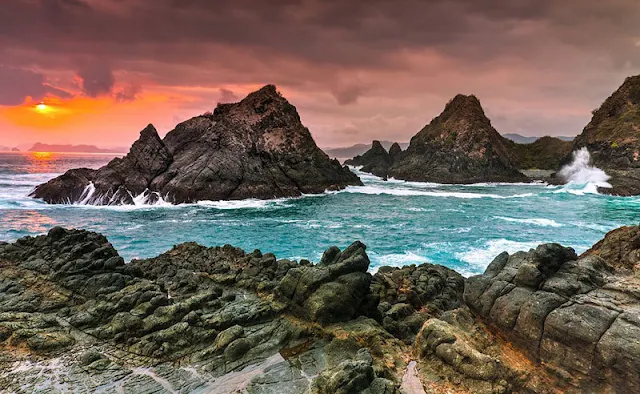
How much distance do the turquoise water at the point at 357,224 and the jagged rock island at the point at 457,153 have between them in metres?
45.7

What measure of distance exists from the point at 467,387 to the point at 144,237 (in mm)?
Answer: 34199

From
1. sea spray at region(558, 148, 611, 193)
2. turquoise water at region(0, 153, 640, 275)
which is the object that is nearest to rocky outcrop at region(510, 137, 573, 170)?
sea spray at region(558, 148, 611, 193)

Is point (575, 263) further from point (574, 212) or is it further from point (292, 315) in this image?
point (574, 212)

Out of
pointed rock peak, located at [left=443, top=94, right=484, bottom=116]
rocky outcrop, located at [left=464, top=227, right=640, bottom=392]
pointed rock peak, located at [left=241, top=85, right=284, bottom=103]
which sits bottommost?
rocky outcrop, located at [left=464, top=227, right=640, bottom=392]

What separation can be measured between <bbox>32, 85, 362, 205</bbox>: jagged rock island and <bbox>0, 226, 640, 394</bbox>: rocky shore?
4290 centimetres

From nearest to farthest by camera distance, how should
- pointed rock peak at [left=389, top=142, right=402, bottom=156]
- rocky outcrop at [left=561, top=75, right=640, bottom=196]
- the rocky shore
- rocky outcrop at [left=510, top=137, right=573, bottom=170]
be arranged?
the rocky shore < rocky outcrop at [left=561, top=75, right=640, bottom=196] < pointed rock peak at [left=389, top=142, right=402, bottom=156] < rocky outcrop at [left=510, top=137, right=573, bottom=170]

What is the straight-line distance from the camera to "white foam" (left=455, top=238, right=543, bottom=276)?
26125 millimetres

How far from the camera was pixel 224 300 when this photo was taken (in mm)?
15336

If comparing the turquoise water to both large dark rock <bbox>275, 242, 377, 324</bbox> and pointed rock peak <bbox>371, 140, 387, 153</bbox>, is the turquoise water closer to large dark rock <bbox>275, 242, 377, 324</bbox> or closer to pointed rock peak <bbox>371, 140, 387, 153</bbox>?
large dark rock <bbox>275, 242, 377, 324</bbox>

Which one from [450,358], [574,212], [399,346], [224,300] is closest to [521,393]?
[450,358]

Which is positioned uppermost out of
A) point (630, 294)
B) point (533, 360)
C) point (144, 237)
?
point (630, 294)

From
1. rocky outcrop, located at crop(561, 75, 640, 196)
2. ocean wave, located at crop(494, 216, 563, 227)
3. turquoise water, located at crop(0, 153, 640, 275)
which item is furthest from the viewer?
rocky outcrop, located at crop(561, 75, 640, 196)

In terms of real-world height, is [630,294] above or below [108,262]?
above

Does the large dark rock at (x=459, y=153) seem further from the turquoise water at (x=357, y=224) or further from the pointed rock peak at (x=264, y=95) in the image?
the pointed rock peak at (x=264, y=95)
